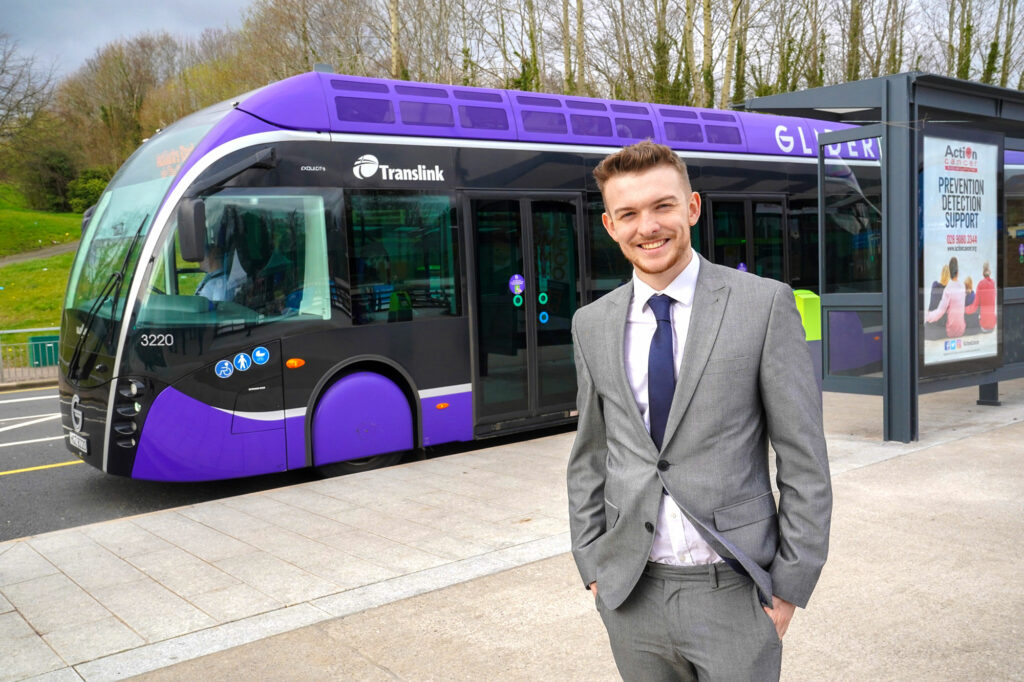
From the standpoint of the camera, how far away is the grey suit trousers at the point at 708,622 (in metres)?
2.02

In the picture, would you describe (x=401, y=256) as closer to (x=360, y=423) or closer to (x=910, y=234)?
(x=360, y=423)

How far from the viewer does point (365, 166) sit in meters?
8.08

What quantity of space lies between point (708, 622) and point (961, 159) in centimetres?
783

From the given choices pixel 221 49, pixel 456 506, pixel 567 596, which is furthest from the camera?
pixel 221 49

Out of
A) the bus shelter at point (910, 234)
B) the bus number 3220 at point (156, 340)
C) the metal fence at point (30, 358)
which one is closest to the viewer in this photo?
the bus number 3220 at point (156, 340)

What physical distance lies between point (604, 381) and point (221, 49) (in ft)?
140

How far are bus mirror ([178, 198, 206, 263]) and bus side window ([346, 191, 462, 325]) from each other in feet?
4.20

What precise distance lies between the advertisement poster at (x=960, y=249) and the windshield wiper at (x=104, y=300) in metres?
6.74

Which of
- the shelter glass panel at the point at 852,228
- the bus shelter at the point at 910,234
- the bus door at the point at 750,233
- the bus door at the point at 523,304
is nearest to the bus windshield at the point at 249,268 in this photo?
the bus door at the point at 523,304

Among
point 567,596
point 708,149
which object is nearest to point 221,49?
point 708,149

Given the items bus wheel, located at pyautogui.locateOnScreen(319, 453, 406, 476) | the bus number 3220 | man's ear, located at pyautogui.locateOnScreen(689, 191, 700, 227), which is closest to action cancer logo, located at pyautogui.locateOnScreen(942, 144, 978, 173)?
bus wheel, located at pyautogui.locateOnScreen(319, 453, 406, 476)

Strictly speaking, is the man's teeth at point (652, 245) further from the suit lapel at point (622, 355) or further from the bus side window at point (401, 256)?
the bus side window at point (401, 256)

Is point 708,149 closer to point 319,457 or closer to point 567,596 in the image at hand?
point 319,457

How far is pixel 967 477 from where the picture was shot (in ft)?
22.2
